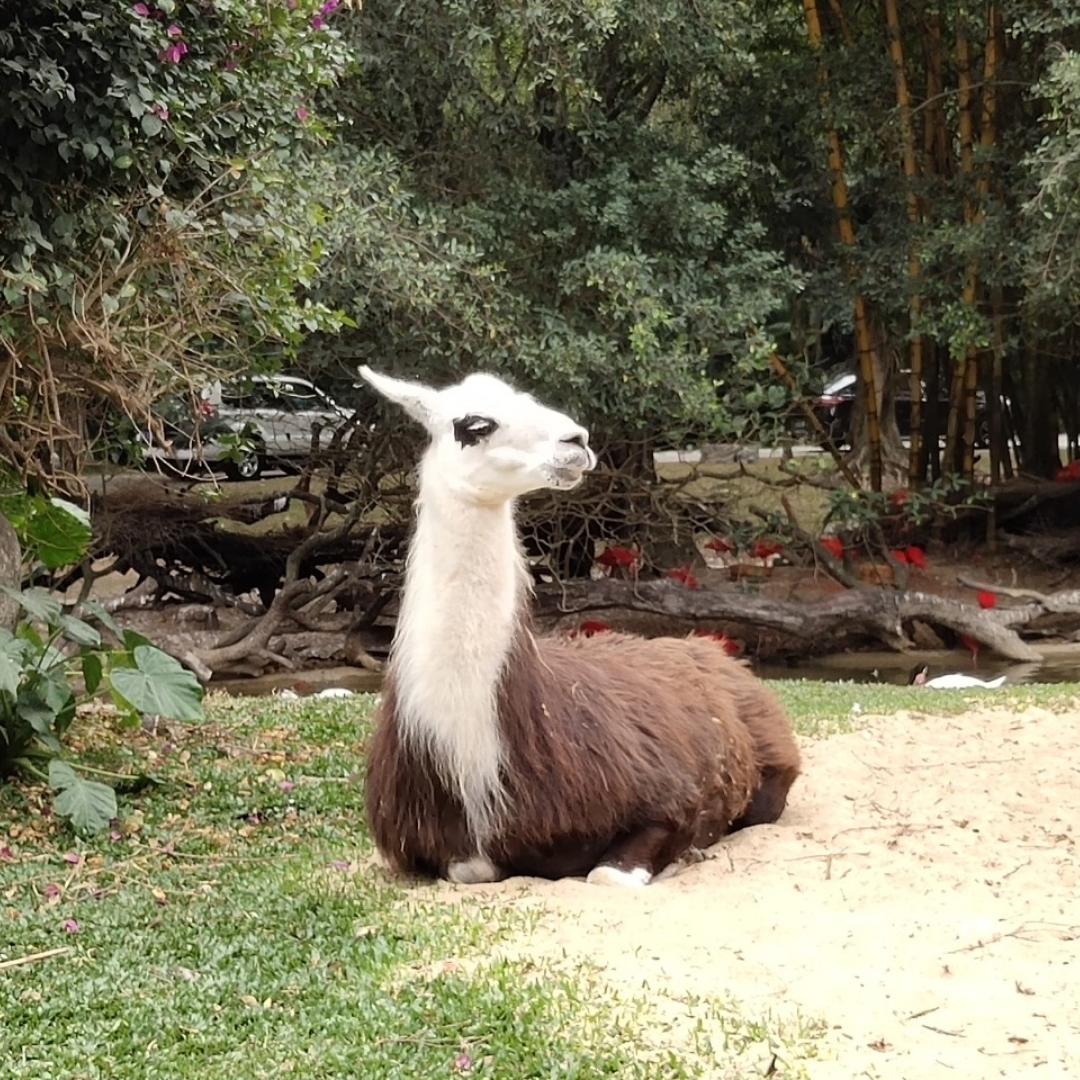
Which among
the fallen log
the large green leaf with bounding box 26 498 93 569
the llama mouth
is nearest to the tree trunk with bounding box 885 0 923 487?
the fallen log

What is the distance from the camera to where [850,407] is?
23078mm

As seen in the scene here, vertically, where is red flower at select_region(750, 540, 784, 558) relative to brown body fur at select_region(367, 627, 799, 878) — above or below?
above

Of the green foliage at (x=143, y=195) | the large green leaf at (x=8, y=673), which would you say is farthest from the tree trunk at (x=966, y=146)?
the large green leaf at (x=8, y=673)

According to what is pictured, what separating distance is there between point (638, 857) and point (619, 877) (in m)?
0.15

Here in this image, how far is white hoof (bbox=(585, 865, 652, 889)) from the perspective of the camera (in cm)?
479

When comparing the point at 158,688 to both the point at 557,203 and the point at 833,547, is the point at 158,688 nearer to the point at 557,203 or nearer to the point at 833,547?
the point at 557,203

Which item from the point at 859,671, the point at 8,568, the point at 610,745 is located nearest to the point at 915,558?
the point at 859,671

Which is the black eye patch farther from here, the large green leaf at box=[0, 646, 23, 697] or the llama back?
the large green leaf at box=[0, 646, 23, 697]

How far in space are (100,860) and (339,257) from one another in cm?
573

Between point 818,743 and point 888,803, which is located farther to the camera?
point 818,743

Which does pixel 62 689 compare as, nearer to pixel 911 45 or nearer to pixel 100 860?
pixel 100 860

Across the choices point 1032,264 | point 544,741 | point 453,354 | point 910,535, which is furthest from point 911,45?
point 544,741

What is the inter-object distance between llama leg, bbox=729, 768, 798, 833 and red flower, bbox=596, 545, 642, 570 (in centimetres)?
833

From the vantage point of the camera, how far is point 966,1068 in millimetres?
3219
